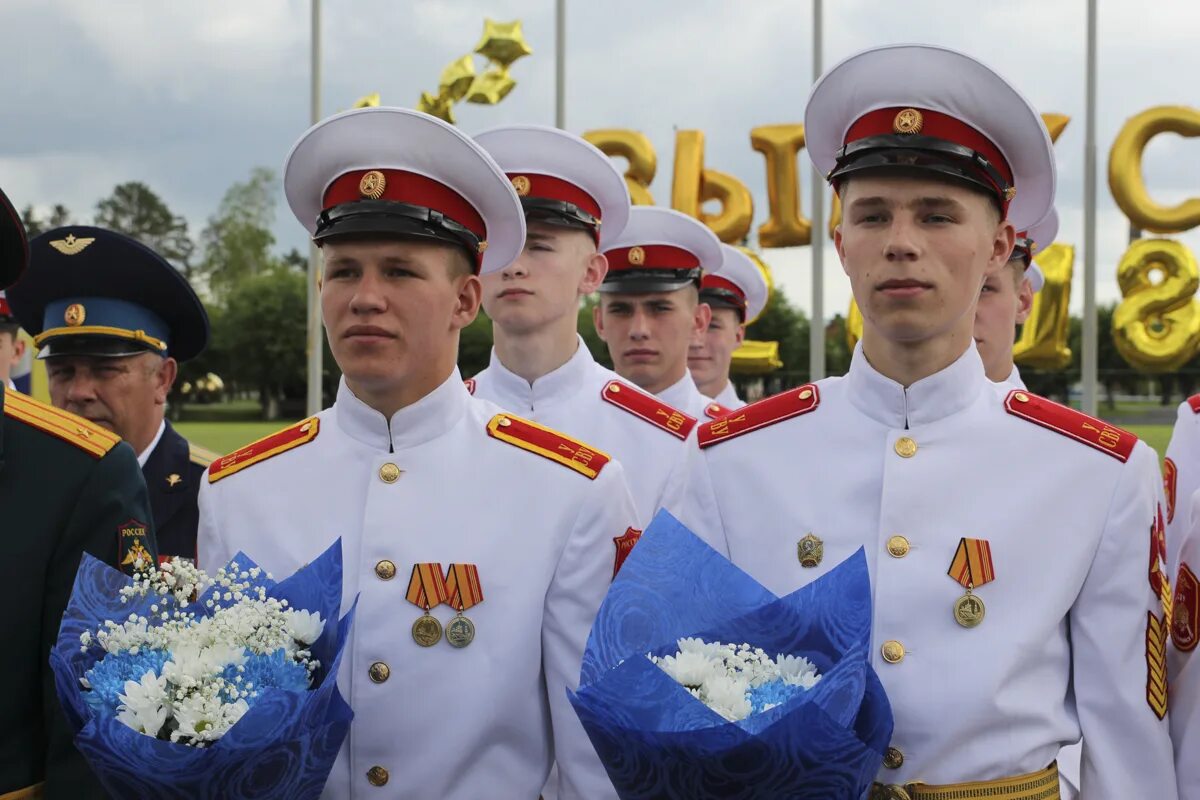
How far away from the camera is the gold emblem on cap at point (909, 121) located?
2.76m

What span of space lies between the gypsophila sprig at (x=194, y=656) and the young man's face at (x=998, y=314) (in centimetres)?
319

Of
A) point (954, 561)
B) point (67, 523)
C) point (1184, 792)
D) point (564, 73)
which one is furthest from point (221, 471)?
point (564, 73)

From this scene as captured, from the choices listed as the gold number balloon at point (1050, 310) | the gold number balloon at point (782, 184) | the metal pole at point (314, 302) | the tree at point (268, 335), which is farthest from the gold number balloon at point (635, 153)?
the tree at point (268, 335)

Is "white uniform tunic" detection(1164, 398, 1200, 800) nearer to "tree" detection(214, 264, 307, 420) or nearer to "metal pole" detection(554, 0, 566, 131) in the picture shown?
"metal pole" detection(554, 0, 566, 131)

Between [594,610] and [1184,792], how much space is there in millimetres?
1310

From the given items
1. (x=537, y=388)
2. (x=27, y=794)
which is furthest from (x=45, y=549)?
(x=537, y=388)

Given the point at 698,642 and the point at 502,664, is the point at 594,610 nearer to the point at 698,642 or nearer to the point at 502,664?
the point at 502,664

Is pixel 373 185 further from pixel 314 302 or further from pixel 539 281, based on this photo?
pixel 314 302

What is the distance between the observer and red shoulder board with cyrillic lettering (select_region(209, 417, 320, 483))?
3.17 meters

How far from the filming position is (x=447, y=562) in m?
2.91

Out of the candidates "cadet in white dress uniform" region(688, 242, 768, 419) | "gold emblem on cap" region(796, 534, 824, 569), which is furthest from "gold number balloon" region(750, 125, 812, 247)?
"gold emblem on cap" region(796, 534, 824, 569)

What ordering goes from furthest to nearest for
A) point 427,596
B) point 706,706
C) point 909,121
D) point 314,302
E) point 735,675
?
point 314,302 < point 427,596 < point 909,121 < point 735,675 < point 706,706

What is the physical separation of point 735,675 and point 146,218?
8103cm

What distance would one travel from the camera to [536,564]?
9.57 feet
